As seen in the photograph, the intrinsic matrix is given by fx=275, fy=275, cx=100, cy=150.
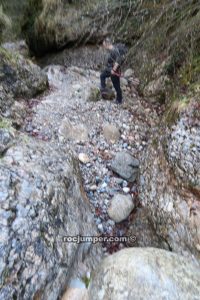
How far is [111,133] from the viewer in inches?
167

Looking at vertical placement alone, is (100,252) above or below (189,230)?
below

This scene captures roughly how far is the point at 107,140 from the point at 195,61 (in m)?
1.63

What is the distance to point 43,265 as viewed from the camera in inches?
84.5

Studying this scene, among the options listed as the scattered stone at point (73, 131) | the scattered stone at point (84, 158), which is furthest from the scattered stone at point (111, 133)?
the scattered stone at point (84, 158)

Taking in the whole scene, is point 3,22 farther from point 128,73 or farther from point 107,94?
point 107,94

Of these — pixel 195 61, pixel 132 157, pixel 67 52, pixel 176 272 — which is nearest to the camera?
pixel 176 272

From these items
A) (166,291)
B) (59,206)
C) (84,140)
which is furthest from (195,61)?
(166,291)

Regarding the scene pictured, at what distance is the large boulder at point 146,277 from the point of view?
6.46 feet

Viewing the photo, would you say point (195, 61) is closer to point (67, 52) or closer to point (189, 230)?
point (189, 230)

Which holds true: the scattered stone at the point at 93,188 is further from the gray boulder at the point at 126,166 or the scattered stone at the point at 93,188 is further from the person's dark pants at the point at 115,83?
the person's dark pants at the point at 115,83

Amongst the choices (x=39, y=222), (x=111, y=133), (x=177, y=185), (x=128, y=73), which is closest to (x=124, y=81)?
(x=128, y=73)

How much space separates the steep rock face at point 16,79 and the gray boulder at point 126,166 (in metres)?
1.76

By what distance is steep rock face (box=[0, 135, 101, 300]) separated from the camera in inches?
79.9

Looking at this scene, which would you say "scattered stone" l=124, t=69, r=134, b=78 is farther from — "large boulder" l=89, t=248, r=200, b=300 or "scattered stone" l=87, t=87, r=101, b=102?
"large boulder" l=89, t=248, r=200, b=300
